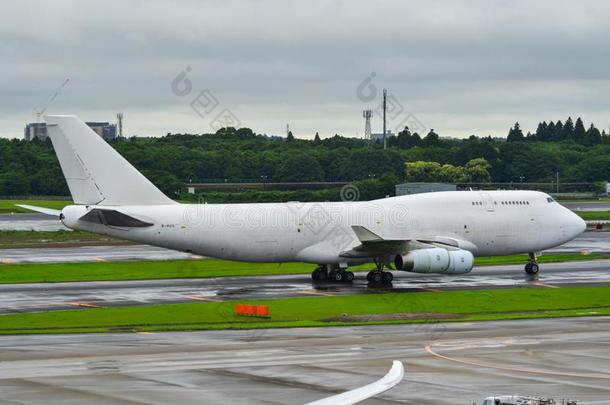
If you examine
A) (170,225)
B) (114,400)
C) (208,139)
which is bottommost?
(114,400)

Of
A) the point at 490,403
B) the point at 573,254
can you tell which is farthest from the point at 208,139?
the point at 490,403

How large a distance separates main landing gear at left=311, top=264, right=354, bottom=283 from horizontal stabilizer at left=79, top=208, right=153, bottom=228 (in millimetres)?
10467

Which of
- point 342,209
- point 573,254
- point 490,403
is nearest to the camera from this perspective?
point 490,403

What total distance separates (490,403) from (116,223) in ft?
128

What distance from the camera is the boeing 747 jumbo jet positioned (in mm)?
55938

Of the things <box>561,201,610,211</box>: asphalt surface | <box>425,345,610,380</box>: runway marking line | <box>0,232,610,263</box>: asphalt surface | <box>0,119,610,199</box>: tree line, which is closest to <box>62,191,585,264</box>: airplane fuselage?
<box>0,232,610,263</box>: asphalt surface

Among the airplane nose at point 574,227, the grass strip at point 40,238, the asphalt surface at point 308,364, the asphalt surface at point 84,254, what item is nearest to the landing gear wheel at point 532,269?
the airplane nose at point 574,227

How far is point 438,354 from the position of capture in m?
34.8

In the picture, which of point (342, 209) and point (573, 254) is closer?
point (342, 209)

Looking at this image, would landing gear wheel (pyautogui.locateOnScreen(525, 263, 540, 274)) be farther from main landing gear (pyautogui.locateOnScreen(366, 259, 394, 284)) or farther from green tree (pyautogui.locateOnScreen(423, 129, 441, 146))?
green tree (pyautogui.locateOnScreen(423, 129, 441, 146))

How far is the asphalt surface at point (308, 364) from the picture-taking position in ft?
91.6

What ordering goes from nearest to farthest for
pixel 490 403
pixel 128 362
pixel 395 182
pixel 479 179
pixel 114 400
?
pixel 490 403 → pixel 114 400 → pixel 128 362 → pixel 395 182 → pixel 479 179

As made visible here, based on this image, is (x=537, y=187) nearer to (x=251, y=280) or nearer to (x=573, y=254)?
(x=573, y=254)

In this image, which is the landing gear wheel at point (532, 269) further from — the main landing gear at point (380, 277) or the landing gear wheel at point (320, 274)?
the landing gear wheel at point (320, 274)
